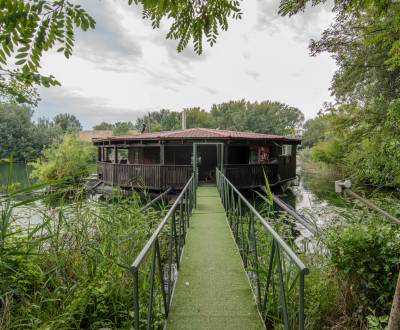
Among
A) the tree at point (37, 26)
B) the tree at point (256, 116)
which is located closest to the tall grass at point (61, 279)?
the tree at point (37, 26)

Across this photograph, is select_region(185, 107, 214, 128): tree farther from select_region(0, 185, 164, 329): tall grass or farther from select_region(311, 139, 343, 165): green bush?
select_region(0, 185, 164, 329): tall grass

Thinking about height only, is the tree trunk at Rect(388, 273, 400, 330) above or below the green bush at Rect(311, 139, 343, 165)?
below

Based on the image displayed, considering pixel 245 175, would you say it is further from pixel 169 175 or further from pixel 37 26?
pixel 37 26

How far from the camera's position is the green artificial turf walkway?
229cm

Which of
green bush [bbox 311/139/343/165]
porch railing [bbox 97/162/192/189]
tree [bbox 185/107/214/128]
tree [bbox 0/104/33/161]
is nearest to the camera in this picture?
porch railing [bbox 97/162/192/189]

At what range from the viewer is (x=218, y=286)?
113 inches

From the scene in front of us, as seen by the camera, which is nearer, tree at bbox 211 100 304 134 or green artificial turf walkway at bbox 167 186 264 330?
green artificial turf walkway at bbox 167 186 264 330

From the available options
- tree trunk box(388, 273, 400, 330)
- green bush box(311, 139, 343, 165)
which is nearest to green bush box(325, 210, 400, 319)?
tree trunk box(388, 273, 400, 330)

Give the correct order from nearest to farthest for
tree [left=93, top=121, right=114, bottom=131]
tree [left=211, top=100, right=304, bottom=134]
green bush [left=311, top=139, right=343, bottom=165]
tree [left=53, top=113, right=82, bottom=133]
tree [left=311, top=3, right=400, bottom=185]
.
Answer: tree [left=311, top=3, right=400, bottom=185] → green bush [left=311, top=139, right=343, bottom=165] → tree [left=211, top=100, right=304, bottom=134] → tree [left=53, top=113, right=82, bottom=133] → tree [left=93, top=121, right=114, bottom=131]

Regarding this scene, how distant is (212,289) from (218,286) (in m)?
0.10

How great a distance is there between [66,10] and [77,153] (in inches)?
823

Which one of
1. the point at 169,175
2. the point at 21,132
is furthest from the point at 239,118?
the point at 21,132

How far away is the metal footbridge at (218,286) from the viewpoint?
1.94 meters

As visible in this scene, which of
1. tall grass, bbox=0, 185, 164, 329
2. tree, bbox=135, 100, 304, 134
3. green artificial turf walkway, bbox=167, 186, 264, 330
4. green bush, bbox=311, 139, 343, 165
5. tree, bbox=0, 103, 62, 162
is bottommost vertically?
green artificial turf walkway, bbox=167, 186, 264, 330
